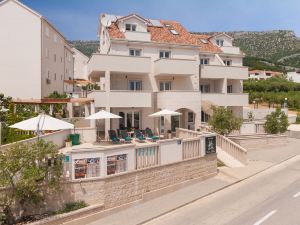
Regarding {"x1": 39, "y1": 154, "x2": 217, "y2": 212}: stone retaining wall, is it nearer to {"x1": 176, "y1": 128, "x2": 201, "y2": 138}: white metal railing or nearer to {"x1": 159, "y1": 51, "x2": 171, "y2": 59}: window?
{"x1": 176, "y1": 128, "x2": 201, "y2": 138}: white metal railing

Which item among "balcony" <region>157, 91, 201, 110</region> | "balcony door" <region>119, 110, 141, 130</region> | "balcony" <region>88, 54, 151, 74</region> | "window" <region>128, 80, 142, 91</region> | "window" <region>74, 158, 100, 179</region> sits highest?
"balcony" <region>88, 54, 151, 74</region>

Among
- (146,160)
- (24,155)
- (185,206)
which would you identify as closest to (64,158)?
(24,155)

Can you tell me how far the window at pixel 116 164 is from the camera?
15828 mm

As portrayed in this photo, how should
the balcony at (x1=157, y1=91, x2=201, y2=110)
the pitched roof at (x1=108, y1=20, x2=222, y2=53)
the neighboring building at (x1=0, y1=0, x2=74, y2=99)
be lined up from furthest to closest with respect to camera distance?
the neighboring building at (x1=0, y1=0, x2=74, y2=99) < the pitched roof at (x1=108, y1=20, x2=222, y2=53) < the balcony at (x1=157, y1=91, x2=201, y2=110)

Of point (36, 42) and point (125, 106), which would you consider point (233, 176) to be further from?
point (36, 42)

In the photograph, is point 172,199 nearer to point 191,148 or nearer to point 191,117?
point 191,148

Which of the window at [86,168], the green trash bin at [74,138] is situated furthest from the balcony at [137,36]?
the window at [86,168]

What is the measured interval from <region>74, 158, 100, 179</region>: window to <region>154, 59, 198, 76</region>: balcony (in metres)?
19.4

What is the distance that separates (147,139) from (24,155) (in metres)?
16.4

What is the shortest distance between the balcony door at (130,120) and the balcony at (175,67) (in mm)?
4836

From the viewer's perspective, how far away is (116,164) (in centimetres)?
1611

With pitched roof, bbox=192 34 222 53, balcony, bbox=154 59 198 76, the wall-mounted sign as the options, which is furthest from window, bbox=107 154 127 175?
pitched roof, bbox=192 34 222 53

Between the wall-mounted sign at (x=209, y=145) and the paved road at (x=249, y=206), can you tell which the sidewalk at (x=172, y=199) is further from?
the wall-mounted sign at (x=209, y=145)

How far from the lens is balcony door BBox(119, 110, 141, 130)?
33.1m
